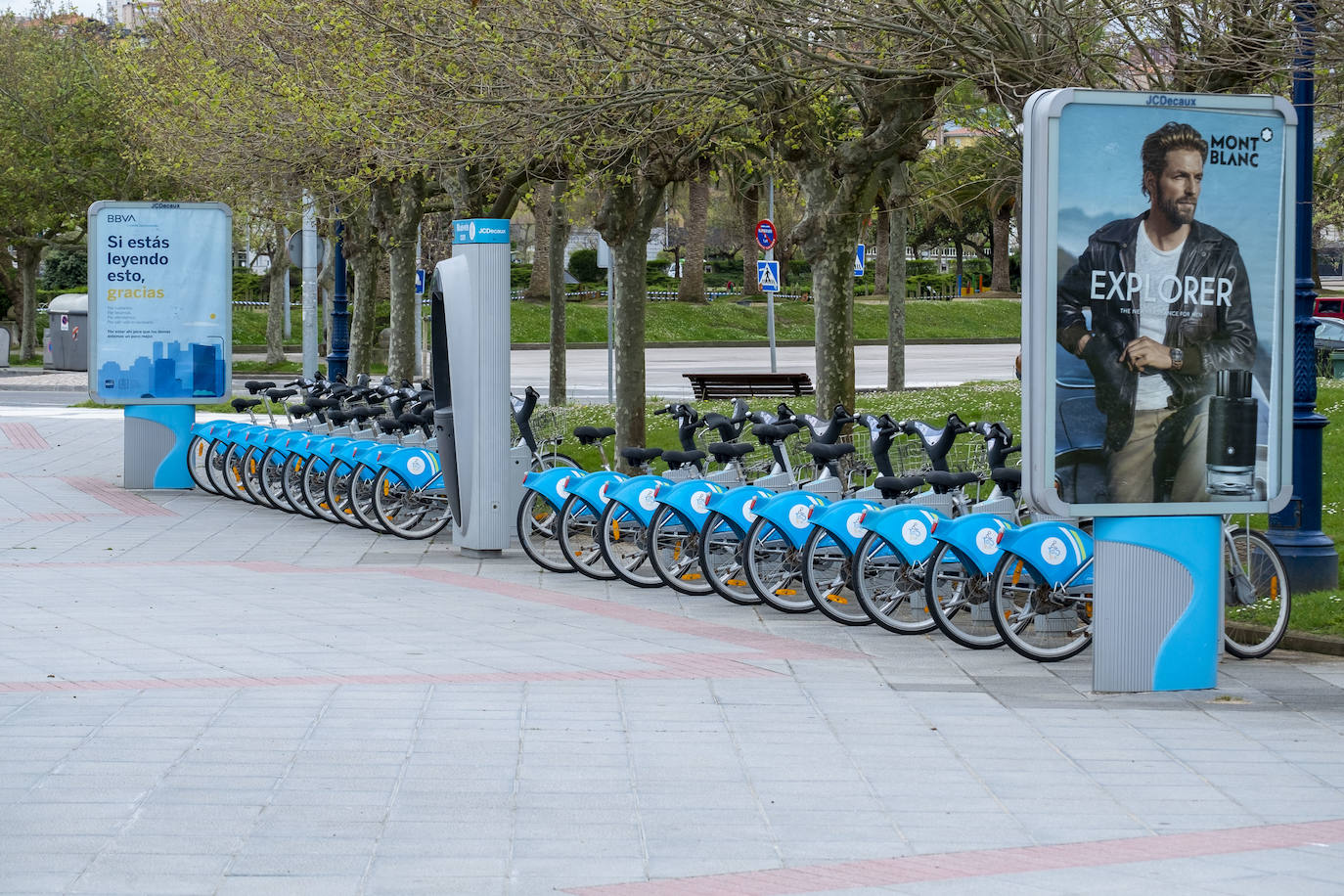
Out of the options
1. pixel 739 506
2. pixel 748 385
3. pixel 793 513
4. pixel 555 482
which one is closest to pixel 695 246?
pixel 748 385

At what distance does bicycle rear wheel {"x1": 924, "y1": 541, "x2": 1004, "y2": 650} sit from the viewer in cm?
820

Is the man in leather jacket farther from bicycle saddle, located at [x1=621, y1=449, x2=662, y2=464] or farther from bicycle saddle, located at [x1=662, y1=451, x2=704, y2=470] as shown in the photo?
bicycle saddle, located at [x1=621, y1=449, x2=662, y2=464]

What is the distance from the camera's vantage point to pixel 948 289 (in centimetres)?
6431

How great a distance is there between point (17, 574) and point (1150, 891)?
27.0 ft

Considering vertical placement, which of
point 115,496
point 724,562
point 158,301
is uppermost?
point 158,301

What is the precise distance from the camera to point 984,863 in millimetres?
4758

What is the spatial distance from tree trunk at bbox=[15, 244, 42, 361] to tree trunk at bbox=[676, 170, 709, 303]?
17.4m

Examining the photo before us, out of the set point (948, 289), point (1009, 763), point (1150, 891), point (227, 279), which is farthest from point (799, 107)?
point (948, 289)

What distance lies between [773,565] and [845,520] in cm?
69

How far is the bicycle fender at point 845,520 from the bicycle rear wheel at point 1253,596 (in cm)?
181

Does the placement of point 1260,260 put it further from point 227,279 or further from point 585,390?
point 585,390

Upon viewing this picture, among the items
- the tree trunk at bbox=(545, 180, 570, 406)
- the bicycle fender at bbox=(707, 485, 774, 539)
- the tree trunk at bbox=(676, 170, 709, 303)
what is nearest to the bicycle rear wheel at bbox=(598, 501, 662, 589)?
the bicycle fender at bbox=(707, 485, 774, 539)

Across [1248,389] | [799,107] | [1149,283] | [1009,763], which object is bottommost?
[1009,763]

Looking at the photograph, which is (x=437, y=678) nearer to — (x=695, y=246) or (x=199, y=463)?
(x=199, y=463)
